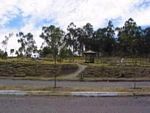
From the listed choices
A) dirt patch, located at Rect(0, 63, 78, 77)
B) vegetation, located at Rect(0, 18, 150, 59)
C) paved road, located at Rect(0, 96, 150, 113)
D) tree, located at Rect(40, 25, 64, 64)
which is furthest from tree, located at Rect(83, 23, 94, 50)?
paved road, located at Rect(0, 96, 150, 113)

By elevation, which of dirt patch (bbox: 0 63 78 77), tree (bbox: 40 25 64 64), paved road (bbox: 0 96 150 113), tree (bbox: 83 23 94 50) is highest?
tree (bbox: 83 23 94 50)

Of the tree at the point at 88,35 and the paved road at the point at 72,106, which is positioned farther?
the tree at the point at 88,35

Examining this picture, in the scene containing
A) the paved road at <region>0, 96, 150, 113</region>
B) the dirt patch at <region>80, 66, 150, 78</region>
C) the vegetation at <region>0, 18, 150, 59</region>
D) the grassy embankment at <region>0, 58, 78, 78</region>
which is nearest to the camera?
the paved road at <region>0, 96, 150, 113</region>

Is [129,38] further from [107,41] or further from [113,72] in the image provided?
[113,72]

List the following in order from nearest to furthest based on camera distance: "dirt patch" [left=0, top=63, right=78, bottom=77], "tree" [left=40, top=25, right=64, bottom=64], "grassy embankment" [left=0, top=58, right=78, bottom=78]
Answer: "tree" [left=40, top=25, right=64, bottom=64] < "grassy embankment" [left=0, top=58, right=78, bottom=78] < "dirt patch" [left=0, top=63, right=78, bottom=77]

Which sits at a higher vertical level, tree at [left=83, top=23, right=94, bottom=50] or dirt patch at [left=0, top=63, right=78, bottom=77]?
tree at [left=83, top=23, right=94, bottom=50]

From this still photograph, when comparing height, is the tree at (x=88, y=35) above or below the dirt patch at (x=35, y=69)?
above

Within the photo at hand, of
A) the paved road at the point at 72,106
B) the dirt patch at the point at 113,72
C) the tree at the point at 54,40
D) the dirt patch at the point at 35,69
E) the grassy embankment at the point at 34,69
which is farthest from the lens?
the dirt patch at the point at 35,69

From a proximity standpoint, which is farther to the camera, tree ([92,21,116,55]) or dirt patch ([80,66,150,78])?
tree ([92,21,116,55])

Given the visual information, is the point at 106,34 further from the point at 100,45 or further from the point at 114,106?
the point at 114,106

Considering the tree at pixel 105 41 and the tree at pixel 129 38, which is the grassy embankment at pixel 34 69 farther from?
the tree at pixel 105 41

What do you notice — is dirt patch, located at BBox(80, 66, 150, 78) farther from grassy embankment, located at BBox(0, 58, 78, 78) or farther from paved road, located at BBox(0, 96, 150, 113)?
paved road, located at BBox(0, 96, 150, 113)

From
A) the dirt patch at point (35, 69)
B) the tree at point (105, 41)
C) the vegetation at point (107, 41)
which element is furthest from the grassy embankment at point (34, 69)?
the tree at point (105, 41)

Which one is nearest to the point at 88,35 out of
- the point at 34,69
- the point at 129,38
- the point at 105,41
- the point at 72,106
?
the point at 105,41
